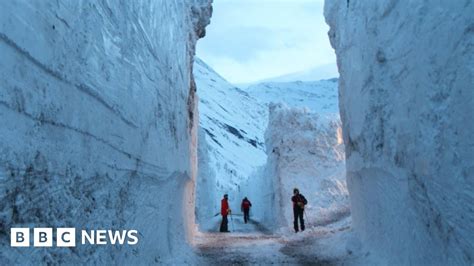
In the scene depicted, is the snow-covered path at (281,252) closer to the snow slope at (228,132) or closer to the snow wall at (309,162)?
the snow wall at (309,162)

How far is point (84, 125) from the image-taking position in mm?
3131

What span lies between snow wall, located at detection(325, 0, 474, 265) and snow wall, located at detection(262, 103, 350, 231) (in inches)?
291

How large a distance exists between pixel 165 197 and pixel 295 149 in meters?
9.55

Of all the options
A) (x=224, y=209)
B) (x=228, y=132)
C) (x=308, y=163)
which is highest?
(x=228, y=132)

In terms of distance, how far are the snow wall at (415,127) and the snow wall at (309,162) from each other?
739 centimetres

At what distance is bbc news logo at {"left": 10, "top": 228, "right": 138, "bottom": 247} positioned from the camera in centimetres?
232

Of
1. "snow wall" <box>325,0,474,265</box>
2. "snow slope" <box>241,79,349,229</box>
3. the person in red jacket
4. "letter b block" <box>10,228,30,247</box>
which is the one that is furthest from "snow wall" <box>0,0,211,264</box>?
"snow slope" <box>241,79,349,229</box>

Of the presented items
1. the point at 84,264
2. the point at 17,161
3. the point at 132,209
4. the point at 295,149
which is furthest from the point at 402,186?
the point at 295,149

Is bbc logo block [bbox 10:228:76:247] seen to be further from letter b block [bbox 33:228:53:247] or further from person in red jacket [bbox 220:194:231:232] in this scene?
person in red jacket [bbox 220:194:231:232]

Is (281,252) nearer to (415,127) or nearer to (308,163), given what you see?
(415,127)

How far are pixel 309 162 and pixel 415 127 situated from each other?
36.2 ft

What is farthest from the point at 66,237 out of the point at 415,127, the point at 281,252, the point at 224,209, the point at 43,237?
the point at 224,209

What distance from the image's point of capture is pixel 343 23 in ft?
25.0

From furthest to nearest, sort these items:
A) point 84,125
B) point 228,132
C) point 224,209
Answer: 1. point 228,132
2. point 224,209
3. point 84,125
